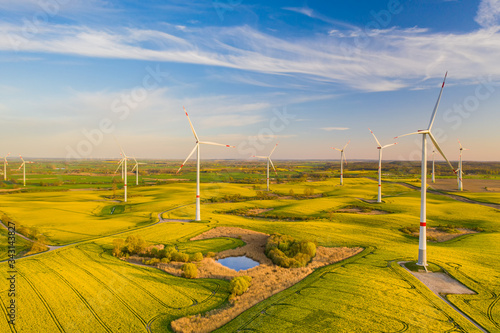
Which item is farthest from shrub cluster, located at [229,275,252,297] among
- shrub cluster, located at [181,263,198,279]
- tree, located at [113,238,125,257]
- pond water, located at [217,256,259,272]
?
tree, located at [113,238,125,257]

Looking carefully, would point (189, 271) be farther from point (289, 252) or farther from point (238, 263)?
point (289, 252)

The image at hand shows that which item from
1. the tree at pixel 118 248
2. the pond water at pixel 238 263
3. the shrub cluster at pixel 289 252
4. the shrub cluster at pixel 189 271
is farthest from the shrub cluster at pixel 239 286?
the tree at pixel 118 248

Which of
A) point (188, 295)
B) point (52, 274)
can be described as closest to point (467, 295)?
point (188, 295)

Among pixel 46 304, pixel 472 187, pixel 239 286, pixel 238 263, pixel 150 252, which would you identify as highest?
pixel 472 187

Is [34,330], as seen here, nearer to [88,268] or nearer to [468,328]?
[88,268]

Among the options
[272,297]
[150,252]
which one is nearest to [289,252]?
[272,297]

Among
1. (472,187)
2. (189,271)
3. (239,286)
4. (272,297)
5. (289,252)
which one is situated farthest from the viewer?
(472,187)

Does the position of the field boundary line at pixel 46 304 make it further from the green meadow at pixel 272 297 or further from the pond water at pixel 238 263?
the pond water at pixel 238 263

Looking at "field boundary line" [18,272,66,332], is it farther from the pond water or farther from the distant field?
the distant field
